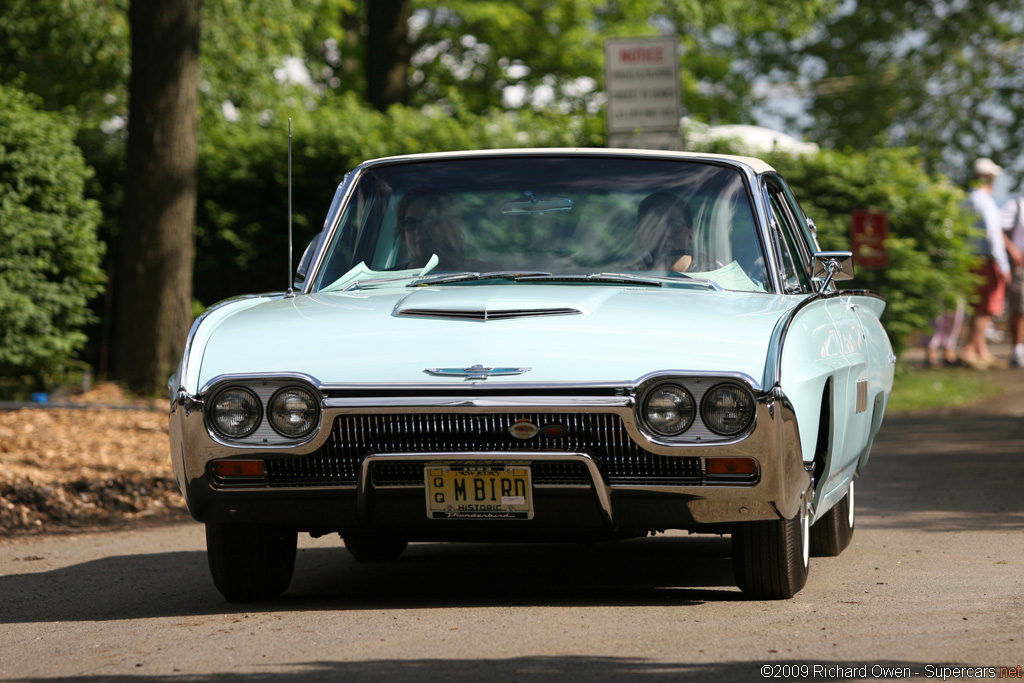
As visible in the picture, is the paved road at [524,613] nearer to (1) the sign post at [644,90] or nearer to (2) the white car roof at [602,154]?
(2) the white car roof at [602,154]

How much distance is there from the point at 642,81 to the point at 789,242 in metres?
6.48

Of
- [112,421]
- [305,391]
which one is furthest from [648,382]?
[112,421]

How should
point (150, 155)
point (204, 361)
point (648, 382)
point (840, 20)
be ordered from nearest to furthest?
point (648, 382) → point (204, 361) → point (150, 155) → point (840, 20)

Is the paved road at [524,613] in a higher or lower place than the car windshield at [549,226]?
lower

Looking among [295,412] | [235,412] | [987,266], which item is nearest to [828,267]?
[295,412]

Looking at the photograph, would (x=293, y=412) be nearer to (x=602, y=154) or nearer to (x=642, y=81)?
(x=602, y=154)

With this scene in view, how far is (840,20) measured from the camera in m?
31.2

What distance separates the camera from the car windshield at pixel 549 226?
19.9 ft

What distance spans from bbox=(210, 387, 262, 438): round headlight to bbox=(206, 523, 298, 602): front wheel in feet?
1.60

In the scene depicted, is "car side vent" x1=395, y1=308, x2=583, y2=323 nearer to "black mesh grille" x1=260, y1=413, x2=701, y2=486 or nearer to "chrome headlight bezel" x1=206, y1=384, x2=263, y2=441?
"black mesh grille" x1=260, y1=413, x2=701, y2=486

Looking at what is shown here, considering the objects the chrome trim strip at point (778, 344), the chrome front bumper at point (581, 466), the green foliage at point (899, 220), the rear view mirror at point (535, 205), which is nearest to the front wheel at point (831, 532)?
the chrome trim strip at point (778, 344)

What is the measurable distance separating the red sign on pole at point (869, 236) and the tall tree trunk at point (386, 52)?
7.16m

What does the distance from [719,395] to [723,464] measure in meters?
0.23

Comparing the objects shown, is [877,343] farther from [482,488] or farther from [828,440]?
[482,488]
